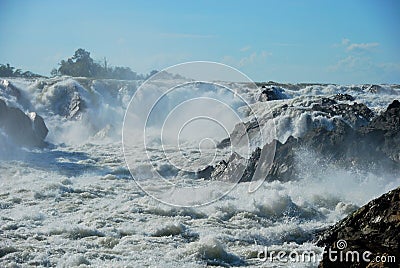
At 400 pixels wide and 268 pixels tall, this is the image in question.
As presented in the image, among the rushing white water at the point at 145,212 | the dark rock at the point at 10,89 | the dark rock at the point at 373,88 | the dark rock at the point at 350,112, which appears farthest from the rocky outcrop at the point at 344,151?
the dark rock at the point at 373,88

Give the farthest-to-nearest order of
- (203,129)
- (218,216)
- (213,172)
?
1. (203,129)
2. (213,172)
3. (218,216)

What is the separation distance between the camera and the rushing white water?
917cm

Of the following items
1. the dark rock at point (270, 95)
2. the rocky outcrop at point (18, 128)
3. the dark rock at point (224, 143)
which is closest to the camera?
the dark rock at point (224, 143)

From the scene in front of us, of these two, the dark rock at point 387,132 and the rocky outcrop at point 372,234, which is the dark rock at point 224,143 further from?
the rocky outcrop at point 372,234

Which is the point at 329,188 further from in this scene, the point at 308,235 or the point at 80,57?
the point at 80,57

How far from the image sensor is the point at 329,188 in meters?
15.2

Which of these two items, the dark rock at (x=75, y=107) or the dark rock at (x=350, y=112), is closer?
the dark rock at (x=350, y=112)

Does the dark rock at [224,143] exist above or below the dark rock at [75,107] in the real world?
below

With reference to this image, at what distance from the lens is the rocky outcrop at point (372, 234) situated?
5.77m

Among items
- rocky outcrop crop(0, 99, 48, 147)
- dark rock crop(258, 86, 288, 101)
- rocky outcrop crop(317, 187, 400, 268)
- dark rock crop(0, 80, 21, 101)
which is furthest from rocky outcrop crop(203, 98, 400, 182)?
dark rock crop(0, 80, 21, 101)

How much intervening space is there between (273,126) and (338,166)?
14.9ft

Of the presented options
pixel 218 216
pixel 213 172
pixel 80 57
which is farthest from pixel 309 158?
pixel 80 57

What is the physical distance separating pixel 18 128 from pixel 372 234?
70.0ft

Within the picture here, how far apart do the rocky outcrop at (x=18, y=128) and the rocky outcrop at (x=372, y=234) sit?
19416 mm
